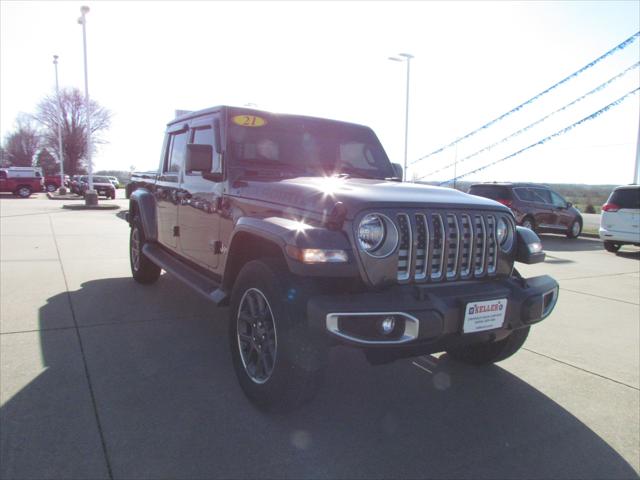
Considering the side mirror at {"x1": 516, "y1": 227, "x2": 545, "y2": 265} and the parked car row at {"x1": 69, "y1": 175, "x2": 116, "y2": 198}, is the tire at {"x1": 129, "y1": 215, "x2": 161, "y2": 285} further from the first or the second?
the parked car row at {"x1": 69, "y1": 175, "x2": 116, "y2": 198}

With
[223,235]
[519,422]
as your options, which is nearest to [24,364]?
[223,235]

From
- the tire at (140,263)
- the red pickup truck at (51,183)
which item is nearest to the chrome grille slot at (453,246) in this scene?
the tire at (140,263)

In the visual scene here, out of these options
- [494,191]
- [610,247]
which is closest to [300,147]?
[610,247]

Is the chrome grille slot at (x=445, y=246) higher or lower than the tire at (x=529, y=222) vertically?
higher

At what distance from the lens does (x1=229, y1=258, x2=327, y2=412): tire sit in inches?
101

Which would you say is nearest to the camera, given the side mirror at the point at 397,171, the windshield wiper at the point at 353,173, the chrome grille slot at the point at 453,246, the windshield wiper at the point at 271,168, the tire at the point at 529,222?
the chrome grille slot at the point at 453,246

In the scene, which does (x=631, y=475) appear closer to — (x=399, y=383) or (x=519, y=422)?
(x=519, y=422)

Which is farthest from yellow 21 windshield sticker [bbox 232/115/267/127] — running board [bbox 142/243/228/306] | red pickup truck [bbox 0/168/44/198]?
red pickup truck [bbox 0/168/44/198]

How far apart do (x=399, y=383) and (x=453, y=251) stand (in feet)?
3.89

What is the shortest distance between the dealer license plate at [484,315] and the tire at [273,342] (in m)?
0.81

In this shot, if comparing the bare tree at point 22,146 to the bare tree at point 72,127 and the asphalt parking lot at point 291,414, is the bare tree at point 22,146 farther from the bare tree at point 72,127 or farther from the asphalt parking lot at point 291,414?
the asphalt parking lot at point 291,414

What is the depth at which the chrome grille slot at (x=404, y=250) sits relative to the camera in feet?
8.59

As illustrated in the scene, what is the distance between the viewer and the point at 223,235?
3.60 metres

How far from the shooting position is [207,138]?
4141 millimetres
